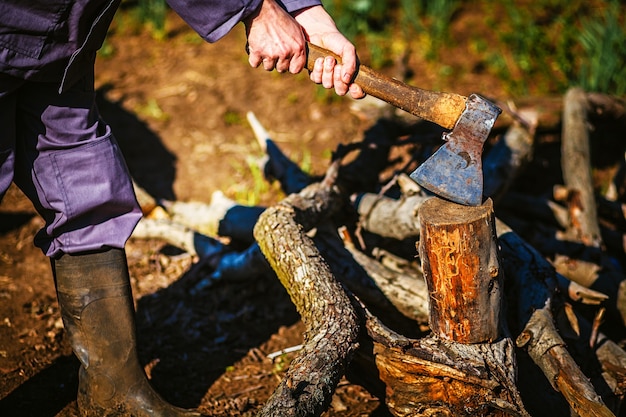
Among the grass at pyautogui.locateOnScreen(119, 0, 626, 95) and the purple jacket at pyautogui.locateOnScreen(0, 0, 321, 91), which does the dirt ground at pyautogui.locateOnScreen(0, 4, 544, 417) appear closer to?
the grass at pyautogui.locateOnScreen(119, 0, 626, 95)

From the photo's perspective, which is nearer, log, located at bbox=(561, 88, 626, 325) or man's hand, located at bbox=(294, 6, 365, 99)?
man's hand, located at bbox=(294, 6, 365, 99)

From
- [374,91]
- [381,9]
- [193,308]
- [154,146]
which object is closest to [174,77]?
[154,146]

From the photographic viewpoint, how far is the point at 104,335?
2229mm

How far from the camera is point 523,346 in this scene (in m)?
2.29

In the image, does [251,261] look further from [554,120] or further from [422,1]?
[422,1]

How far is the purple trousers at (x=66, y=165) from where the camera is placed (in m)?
1.97

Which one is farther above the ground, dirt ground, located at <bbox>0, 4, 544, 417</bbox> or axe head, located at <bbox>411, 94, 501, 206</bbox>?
axe head, located at <bbox>411, 94, 501, 206</bbox>

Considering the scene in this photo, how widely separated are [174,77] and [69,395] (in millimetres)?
3307

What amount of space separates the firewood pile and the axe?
0.25ft

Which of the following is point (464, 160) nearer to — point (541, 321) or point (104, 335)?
point (541, 321)

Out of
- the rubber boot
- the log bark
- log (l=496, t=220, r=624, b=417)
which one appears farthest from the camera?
the rubber boot

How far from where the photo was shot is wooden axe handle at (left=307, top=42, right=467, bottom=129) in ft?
6.76

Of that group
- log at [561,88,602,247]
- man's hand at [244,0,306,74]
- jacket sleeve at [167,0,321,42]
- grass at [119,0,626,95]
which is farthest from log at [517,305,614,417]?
grass at [119,0,626,95]

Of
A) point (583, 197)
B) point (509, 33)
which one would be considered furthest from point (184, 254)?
point (509, 33)
